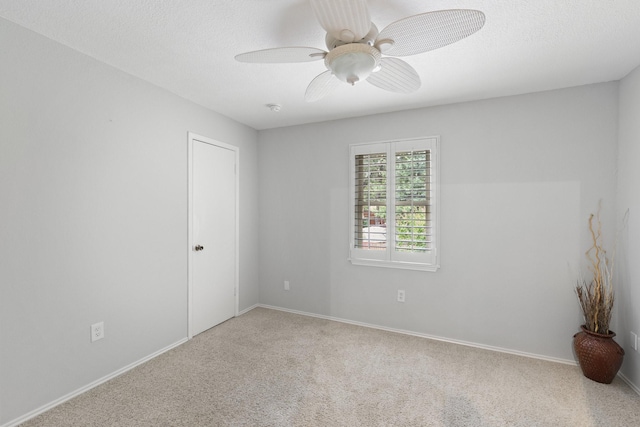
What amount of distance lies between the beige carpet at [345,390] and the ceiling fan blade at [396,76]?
209cm

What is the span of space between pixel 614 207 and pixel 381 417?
2468 millimetres

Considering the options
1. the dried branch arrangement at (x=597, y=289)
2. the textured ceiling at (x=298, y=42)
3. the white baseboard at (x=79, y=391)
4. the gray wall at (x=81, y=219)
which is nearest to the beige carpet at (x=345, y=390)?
the white baseboard at (x=79, y=391)

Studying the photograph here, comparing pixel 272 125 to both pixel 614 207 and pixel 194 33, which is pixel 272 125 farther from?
pixel 614 207

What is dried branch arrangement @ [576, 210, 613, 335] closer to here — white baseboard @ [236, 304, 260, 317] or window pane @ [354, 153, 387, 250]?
window pane @ [354, 153, 387, 250]

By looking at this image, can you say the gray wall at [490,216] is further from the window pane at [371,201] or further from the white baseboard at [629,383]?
the white baseboard at [629,383]

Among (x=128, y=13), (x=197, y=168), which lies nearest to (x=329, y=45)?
(x=128, y=13)

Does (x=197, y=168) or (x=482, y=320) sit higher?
(x=197, y=168)

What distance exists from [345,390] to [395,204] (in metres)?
1.84

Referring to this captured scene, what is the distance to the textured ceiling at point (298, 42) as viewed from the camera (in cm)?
164

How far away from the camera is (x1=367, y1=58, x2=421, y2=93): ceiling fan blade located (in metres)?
1.72

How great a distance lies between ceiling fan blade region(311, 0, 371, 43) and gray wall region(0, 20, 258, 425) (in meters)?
1.86

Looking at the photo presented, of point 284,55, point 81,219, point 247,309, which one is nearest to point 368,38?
point 284,55

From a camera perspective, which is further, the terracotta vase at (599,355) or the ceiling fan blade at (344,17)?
the terracotta vase at (599,355)

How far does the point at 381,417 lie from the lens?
6.43ft
